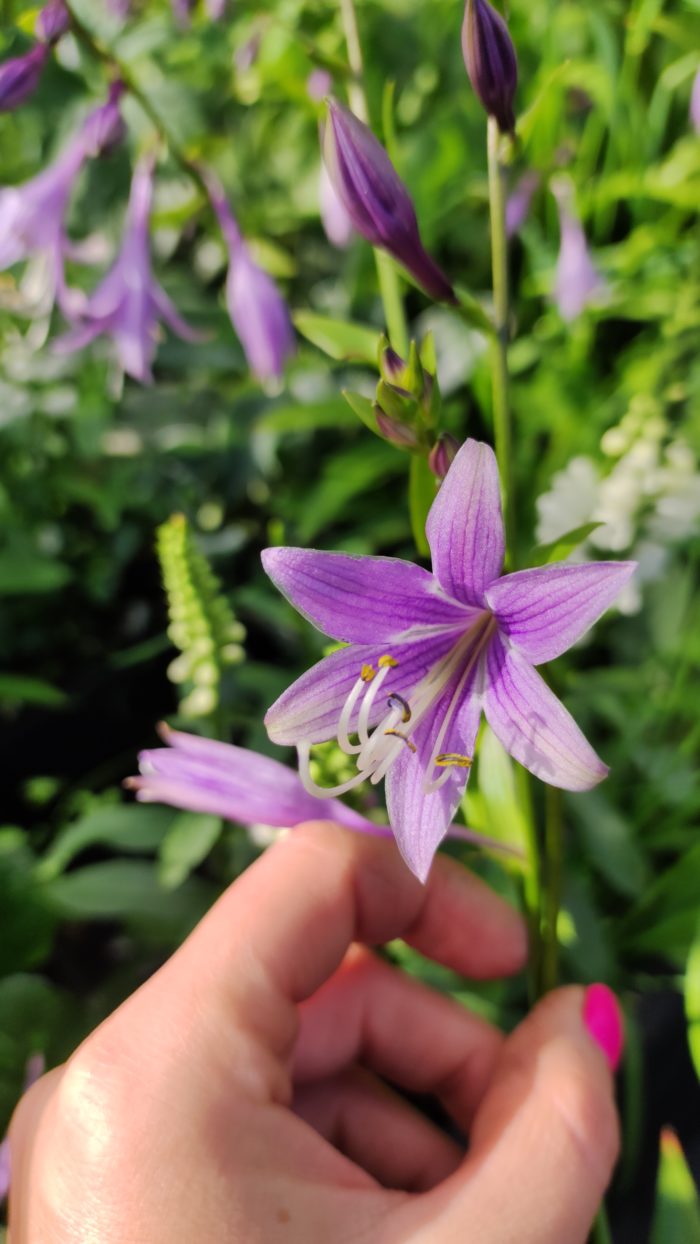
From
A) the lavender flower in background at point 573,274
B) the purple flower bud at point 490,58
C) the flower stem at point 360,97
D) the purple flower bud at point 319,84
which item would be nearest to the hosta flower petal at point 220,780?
the flower stem at point 360,97

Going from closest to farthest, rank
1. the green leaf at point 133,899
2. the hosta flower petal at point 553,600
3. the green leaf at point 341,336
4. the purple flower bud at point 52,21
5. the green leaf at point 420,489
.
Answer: the hosta flower petal at point 553,600
the green leaf at point 420,489
the green leaf at point 341,336
the purple flower bud at point 52,21
the green leaf at point 133,899

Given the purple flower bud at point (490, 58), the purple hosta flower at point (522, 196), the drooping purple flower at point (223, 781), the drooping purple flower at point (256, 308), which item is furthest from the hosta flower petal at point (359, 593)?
the purple hosta flower at point (522, 196)

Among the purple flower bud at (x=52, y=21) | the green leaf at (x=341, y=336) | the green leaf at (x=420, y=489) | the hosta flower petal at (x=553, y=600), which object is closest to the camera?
the hosta flower petal at (x=553, y=600)

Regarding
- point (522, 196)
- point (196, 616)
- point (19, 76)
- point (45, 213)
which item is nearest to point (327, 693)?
point (196, 616)

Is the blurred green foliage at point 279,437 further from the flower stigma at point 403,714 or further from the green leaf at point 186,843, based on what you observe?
the flower stigma at point 403,714

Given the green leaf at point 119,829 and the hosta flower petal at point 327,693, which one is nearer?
the hosta flower petal at point 327,693

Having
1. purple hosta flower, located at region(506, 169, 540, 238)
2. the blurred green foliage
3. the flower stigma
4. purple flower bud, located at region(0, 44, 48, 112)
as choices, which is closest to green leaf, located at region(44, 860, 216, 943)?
the blurred green foliage

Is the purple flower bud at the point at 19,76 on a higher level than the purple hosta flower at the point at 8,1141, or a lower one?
higher

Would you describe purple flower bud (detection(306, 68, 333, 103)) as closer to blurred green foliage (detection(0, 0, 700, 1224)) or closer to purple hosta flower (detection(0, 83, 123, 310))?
blurred green foliage (detection(0, 0, 700, 1224))

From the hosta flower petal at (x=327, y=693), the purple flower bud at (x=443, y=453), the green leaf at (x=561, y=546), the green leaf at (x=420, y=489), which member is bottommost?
the green leaf at (x=561, y=546)
